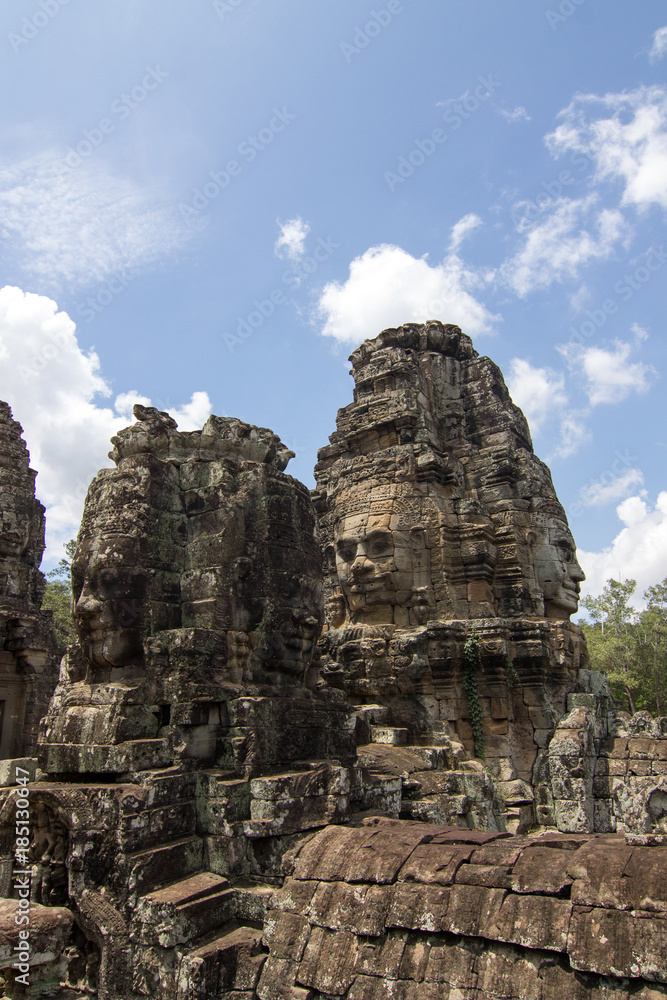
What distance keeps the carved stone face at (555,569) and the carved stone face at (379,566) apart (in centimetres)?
237

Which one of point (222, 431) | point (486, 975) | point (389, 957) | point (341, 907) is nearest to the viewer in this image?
point (486, 975)

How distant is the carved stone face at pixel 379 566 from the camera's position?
1095 cm

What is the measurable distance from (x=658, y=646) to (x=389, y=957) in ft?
105

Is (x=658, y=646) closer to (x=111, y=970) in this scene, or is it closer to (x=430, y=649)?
(x=430, y=649)

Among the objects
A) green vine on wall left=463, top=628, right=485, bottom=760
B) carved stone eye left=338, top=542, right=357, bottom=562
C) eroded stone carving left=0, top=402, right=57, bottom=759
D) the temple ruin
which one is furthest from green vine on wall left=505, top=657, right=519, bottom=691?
eroded stone carving left=0, top=402, right=57, bottom=759

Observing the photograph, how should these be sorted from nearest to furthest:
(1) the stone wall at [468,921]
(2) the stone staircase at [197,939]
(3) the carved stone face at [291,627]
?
1. (1) the stone wall at [468,921]
2. (2) the stone staircase at [197,939]
3. (3) the carved stone face at [291,627]

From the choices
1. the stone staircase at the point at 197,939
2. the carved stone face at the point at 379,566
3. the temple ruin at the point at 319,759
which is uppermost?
the carved stone face at the point at 379,566

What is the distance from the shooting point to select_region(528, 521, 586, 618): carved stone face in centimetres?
1202

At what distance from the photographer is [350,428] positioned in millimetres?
12609

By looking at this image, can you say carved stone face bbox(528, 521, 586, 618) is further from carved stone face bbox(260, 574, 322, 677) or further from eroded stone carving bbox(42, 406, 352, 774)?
carved stone face bbox(260, 574, 322, 677)

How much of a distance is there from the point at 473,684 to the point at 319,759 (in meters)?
5.21

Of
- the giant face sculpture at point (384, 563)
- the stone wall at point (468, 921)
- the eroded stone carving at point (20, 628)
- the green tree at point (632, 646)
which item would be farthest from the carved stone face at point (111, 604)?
the green tree at point (632, 646)

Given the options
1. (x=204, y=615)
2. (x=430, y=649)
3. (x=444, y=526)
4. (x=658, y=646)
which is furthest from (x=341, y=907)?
(x=658, y=646)

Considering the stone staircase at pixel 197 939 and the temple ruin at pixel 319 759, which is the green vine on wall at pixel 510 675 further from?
the stone staircase at pixel 197 939
